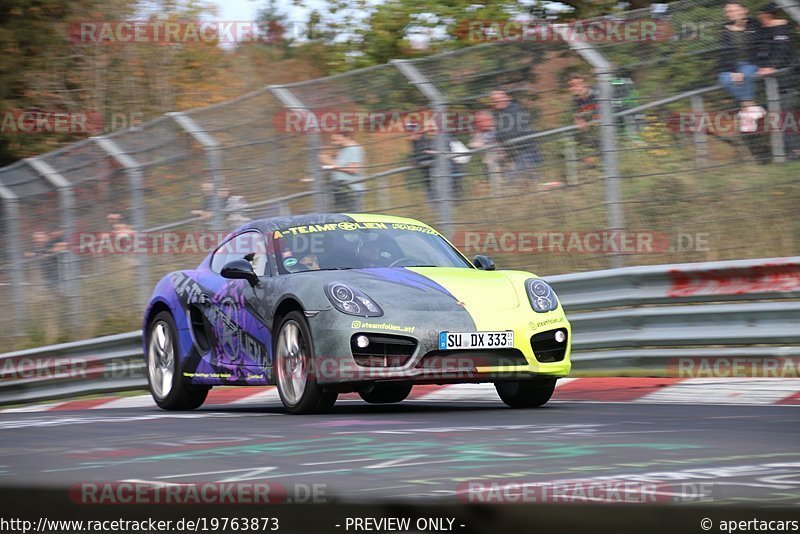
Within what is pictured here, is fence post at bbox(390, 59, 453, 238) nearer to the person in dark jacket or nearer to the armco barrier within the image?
the person in dark jacket

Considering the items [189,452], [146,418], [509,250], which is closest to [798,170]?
[509,250]

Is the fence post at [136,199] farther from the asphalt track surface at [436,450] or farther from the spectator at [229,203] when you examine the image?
the asphalt track surface at [436,450]

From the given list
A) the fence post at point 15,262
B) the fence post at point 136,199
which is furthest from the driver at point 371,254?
the fence post at point 15,262

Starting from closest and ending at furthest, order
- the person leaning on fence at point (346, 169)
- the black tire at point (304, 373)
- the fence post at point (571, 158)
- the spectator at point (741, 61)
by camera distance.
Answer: the black tire at point (304, 373)
the spectator at point (741, 61)
the fence post at point (571, 158)
the person leaning on fence at point (346, 169)

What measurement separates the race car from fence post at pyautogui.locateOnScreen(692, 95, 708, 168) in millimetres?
2101

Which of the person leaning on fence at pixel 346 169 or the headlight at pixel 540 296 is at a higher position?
the person leaning on fence at pixel 346 169

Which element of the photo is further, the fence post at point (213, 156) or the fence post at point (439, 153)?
the fence post at point (213, 156)

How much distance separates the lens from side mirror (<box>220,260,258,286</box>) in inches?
339

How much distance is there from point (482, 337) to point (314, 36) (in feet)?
63.1

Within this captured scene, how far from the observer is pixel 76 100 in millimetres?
25906

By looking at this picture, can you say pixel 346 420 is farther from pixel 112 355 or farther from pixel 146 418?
pixel 112 355

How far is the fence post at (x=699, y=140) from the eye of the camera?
33.0ft

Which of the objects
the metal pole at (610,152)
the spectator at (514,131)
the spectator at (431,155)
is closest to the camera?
the metal pole at (610,152)

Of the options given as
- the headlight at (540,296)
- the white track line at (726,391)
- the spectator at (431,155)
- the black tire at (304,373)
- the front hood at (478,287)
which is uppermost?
the spectator at (431,155)
